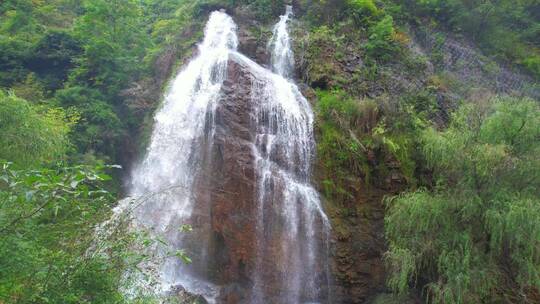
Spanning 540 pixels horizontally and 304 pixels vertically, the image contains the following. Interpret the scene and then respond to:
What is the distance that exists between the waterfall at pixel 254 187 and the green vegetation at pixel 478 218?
2.98 m

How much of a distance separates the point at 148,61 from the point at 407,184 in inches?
540

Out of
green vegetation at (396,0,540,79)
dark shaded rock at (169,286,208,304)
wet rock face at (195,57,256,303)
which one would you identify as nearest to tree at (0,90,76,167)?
wet rock face at (195,57,256,303)

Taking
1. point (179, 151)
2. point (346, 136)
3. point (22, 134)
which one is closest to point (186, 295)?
point (179, 151)

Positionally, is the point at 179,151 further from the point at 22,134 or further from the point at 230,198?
the point at 22,134

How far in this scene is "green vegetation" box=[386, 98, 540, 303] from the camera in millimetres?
9867

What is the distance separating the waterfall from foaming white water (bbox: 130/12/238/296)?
0.04m

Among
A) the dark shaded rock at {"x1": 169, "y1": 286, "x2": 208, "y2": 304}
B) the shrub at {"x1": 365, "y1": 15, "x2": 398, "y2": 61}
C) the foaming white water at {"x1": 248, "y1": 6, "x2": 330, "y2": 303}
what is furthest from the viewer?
the shrub at {"x1": 365, "y1": 15, "x2": 398, "y2": 61}

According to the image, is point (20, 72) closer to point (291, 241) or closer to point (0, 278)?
point (291, 241)

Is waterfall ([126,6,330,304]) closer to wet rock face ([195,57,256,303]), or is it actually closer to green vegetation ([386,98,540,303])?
wet rock face ([195,57,256,303])

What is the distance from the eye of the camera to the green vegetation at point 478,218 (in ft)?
32.4

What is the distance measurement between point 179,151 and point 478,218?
10.5 metres

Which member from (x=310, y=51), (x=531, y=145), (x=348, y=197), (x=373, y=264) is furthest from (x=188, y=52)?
(x=531, y=145)

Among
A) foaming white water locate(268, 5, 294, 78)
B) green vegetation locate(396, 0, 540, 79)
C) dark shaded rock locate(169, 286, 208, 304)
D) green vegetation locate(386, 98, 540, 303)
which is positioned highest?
green vegetation locate(396, 0, 540, 79)

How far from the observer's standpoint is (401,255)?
1075cm
